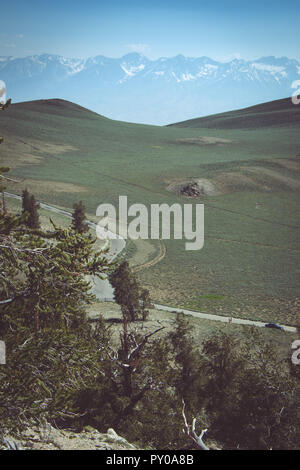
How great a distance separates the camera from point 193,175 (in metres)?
109

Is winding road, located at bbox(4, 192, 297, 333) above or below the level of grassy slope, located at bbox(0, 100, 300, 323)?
below

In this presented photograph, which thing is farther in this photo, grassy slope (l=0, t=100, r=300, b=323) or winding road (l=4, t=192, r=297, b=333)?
grassy slope (l=0, t=100, r=300, b=323)

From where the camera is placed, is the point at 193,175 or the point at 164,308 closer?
the point at 164,308

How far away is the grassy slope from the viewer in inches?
1667

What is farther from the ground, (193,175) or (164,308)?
(193,175)

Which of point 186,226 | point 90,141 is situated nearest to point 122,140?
point 90,141

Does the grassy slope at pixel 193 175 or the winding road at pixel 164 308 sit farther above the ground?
the grassy slope at pixel 193 175

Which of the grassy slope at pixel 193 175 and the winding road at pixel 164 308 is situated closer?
the winding road at pixel 164 308

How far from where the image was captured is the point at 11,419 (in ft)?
28.9

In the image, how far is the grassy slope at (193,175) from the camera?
139 feet
